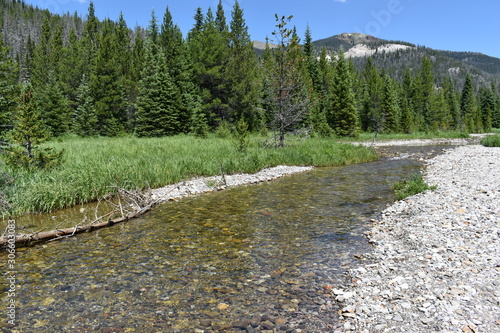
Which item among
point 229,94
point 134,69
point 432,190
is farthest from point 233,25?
point 432,190

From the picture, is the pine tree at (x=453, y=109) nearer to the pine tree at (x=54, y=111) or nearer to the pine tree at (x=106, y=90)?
the pine tree at (x=106, y=90)

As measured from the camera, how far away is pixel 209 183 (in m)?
14.5

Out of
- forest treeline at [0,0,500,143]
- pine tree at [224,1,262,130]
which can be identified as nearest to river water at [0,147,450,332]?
forest treeline at [0,0,500,143]

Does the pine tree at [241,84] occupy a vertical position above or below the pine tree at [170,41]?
below

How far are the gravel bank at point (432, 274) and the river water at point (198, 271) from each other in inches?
18.2

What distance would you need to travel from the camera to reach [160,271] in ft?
19.7

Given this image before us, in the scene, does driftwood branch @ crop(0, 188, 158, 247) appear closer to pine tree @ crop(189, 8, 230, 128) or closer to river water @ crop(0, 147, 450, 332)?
river water @ crop(0, 147, 450, 332)

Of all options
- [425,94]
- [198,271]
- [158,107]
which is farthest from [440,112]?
[198,271]

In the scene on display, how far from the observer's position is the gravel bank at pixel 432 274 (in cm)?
388

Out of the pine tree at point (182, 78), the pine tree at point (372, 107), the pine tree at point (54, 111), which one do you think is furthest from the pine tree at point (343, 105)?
the pine tree at point (54, 111)

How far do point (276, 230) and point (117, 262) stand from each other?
4030mm

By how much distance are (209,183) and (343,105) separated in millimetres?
40616

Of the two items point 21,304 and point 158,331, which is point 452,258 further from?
point 21,304

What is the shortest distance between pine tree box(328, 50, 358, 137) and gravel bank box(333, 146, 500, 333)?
137 ft
